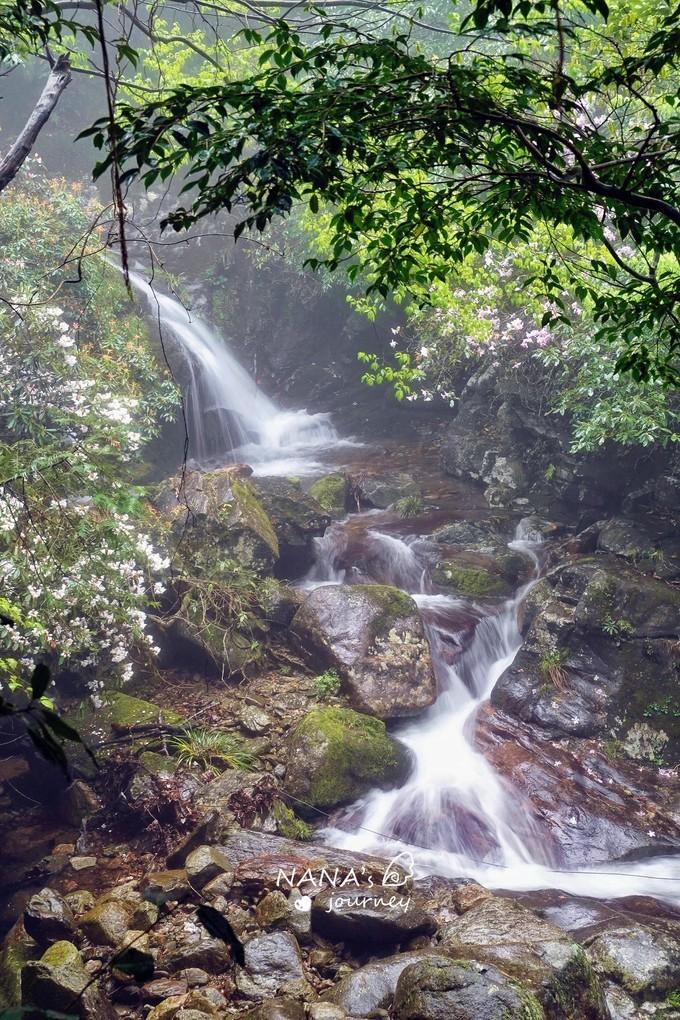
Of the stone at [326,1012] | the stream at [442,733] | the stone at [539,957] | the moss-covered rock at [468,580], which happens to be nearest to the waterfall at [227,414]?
the stream at [442,733]

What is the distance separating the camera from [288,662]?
926 centimetres

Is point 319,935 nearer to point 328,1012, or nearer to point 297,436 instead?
point 328,1012

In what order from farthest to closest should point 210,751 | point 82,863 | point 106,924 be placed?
point 210,751
point 82,863
point 106,924

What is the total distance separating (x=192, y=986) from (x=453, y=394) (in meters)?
12.8

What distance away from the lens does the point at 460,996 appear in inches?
143

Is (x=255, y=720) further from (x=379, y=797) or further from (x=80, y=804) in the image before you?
(x=80, y=804)

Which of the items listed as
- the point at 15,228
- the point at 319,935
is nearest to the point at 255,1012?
the point at 319,935

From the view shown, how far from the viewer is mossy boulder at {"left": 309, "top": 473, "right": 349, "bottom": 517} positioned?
43.7ft

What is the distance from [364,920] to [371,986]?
90cm

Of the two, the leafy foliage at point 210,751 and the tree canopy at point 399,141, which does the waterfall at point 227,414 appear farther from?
the tree canopy at point 399,141

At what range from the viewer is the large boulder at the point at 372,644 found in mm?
8500

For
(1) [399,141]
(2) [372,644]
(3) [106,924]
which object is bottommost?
(3) [106,924]

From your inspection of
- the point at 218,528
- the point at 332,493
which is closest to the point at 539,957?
the point at 218,528

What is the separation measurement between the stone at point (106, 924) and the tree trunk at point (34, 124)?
521 cm
